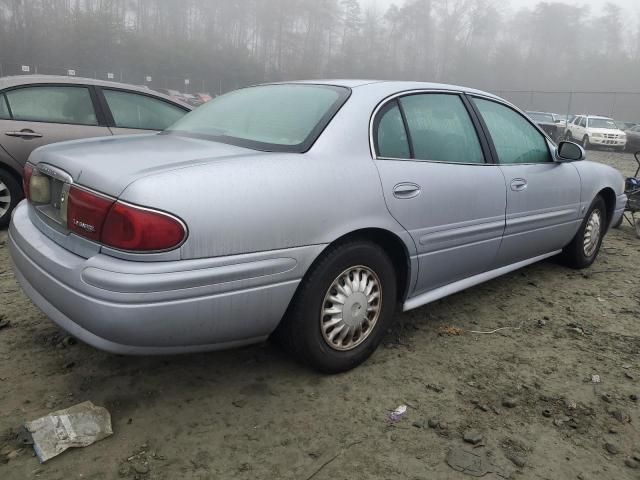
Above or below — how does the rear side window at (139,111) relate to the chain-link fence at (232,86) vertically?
below

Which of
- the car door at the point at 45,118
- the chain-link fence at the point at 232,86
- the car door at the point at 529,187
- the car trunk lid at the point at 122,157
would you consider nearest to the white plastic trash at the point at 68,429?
the car trunk lid at the point at 122,157

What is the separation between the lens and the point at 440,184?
289cm

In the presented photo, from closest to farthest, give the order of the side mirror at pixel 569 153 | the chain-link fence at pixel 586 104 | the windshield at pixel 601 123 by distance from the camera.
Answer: the side mirror at pixel 569 153, the windshield at pixel 601 123, the chain-link fence at pixel 586 104

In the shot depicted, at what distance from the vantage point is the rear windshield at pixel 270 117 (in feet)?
8.33

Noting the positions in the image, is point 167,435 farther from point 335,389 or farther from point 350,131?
point 350,131

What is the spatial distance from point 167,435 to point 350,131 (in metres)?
1.57

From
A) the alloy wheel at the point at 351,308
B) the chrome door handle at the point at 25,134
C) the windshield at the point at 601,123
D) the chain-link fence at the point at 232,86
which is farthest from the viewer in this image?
the chain-link fence at the point at 232,86

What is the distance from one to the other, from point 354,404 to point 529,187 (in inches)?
78.7

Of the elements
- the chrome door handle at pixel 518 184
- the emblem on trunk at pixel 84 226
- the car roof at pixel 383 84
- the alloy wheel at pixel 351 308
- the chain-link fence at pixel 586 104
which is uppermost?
the chain-link fence at pixel 586 104

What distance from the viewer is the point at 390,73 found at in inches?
3059

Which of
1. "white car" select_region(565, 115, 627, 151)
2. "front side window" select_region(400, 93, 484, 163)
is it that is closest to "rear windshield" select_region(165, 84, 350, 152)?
"front side window" select_region(400, 93, 484, 163)

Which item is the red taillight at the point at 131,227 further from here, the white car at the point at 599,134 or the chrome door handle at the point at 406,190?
the white car at the point at 599,134

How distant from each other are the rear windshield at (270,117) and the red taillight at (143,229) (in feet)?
2.21

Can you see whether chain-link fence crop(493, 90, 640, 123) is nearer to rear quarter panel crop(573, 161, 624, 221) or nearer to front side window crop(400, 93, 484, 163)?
rear quarter panel crop(573, 161, 624, 221)
